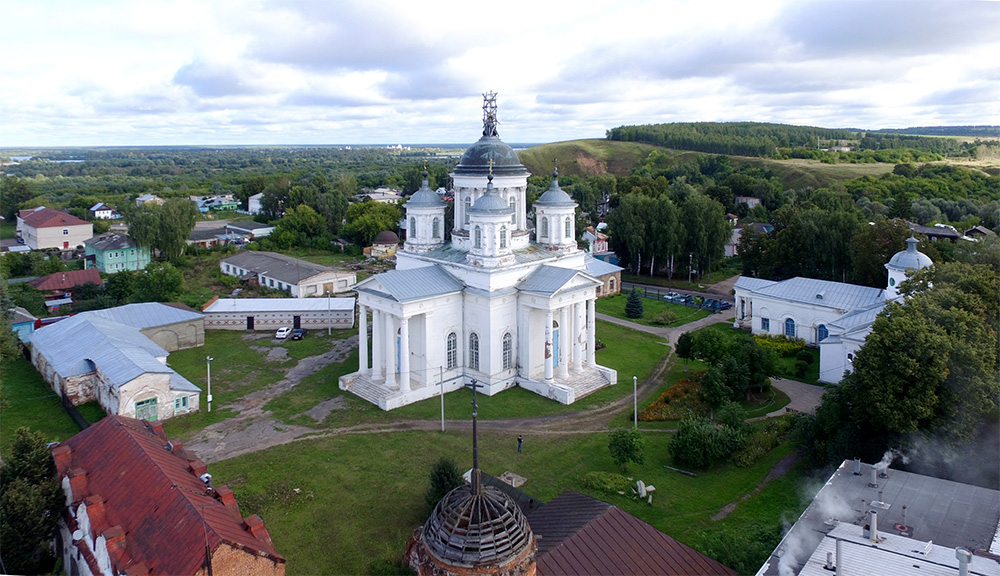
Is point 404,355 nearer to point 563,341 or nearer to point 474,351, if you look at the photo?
point 474,351

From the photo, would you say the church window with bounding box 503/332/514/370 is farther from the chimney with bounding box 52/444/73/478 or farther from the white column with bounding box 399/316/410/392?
the chimney with bounding box 52/444/73/478

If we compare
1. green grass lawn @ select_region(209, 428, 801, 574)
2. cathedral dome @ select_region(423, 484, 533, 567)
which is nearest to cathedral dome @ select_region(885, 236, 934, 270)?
green grass lawn @ select_region(209, 428, 801, 574)

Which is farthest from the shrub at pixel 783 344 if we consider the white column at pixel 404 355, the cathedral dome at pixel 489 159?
the white column at pixel 404 355

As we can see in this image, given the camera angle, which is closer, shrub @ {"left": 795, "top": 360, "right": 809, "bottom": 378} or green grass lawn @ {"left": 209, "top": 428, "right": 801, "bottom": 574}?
green grass lawn @ {"left": 209, "top": 428, "right": 801, "bottom": 574}

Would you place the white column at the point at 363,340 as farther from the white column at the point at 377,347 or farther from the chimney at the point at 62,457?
the chimney at the point at 62,457

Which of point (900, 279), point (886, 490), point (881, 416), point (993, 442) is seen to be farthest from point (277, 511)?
point (900, 279)

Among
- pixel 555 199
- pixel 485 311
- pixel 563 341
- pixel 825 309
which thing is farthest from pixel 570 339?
pixel 825 309

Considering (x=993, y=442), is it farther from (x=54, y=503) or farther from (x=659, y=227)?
(x=659, y=227)
